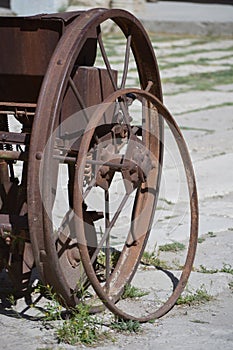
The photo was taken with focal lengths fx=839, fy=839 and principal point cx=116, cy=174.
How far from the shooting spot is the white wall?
1121 cm

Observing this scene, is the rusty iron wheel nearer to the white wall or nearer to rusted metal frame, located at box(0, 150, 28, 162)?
rusted metal frame, located at box(0, 150, 28, 162)

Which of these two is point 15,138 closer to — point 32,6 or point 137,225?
point 137,225

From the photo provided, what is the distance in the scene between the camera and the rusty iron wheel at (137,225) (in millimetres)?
3213

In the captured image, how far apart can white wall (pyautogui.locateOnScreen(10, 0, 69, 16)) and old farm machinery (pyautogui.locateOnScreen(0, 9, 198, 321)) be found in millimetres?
7348

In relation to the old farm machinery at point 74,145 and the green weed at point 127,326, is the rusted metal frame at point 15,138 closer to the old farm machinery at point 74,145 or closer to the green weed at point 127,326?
the old farm machinery at point 74,145

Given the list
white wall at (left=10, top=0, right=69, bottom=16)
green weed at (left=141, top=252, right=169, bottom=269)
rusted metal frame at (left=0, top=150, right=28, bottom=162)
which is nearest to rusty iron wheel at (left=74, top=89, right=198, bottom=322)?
rusted metal frame at (left=0, top=150, right=28, bottom=162)

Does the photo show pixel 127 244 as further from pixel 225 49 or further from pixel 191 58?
pixel 225 49

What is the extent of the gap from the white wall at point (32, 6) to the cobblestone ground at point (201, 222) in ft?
3.59

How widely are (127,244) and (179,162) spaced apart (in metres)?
2.62

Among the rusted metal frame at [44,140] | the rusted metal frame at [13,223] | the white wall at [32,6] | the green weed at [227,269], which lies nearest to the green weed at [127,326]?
the rusted metal frame at [44,140]

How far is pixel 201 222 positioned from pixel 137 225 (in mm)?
1138

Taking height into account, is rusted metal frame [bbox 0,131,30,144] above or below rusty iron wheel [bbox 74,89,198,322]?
above

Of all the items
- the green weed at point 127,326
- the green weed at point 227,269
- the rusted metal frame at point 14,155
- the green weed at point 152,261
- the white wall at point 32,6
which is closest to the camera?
the rusted metal frame at point 14,155

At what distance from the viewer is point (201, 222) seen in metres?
5.21
